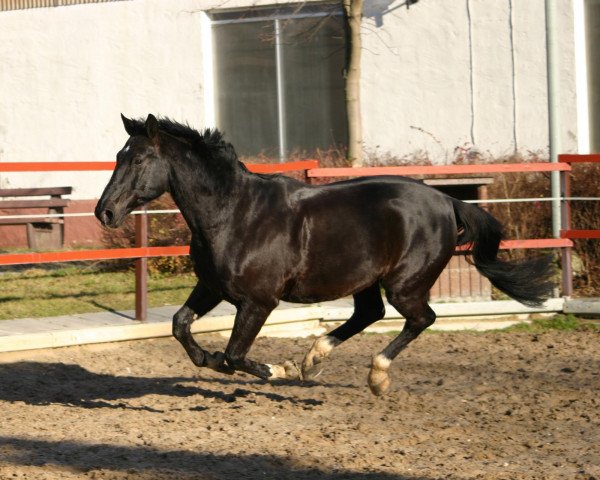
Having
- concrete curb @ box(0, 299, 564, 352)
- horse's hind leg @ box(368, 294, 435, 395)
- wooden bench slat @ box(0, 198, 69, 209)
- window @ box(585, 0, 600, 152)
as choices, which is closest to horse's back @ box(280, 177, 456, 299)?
horse's hind leg @ box(368, 294, 435, 395)

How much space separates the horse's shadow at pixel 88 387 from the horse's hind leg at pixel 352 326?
0.28 meters

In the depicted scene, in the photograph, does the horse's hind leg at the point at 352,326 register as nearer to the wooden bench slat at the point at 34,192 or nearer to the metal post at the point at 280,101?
the wooden bench slat at the point at 34,192

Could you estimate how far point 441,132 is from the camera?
1487cm

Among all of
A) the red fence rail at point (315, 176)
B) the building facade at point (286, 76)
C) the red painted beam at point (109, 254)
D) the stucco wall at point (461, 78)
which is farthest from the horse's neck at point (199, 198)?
the stucco wall at point (461, 78)

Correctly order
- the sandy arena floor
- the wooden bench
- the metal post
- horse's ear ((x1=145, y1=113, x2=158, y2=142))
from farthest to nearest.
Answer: the metal post, the wooden bench, horse's ear ((x1=145, y1=113, x2=158, y2=142)), the sandy arena floor

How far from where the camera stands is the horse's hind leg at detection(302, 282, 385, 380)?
7.43 metres

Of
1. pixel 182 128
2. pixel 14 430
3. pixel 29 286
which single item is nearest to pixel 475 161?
pixel 29 286

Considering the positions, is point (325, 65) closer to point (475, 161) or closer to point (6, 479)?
point (475, 161)

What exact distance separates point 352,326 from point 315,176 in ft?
8.84

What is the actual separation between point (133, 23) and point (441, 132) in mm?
4841

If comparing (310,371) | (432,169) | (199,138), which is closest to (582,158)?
(432,169)

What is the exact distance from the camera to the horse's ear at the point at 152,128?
669 cm

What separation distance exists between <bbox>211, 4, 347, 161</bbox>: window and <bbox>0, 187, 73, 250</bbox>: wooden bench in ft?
9.61

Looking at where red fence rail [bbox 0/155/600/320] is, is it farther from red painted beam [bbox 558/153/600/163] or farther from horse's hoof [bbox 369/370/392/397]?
horse's hoof [bbox 369/370/392/397]
